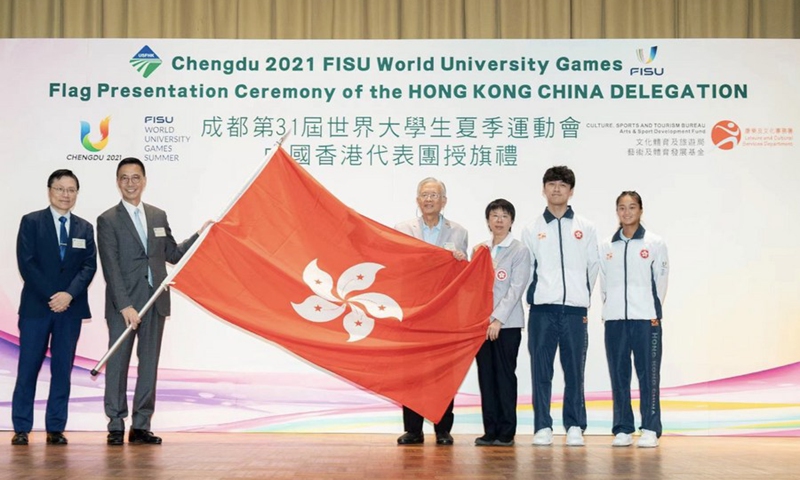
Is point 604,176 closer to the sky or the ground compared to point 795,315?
closer to the sky

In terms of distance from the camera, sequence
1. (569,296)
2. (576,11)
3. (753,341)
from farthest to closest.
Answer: (576,11) → (753,341) → (569,296)

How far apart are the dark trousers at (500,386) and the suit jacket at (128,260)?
1812 millimetres

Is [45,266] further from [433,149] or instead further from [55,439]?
[433,149]

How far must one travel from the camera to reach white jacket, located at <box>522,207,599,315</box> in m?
5.42

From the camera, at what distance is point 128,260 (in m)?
5.48

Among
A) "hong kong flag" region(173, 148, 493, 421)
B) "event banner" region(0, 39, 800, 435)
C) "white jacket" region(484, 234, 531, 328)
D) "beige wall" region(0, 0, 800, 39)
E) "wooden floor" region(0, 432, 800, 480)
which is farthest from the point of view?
"beige wall" region(0, 0, 800, 39)

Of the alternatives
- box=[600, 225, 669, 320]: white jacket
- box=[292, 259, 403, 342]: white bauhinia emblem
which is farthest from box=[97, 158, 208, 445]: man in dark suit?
box=[600, 225, 669, 320]: white jacket

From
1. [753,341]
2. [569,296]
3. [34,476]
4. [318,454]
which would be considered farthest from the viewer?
[753,341]

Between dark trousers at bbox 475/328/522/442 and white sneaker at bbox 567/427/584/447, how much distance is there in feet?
1.02

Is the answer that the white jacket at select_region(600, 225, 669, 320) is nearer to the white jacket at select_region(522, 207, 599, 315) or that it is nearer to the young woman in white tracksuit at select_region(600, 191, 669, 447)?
the young woman in white tracksuit at select_region(600, 191, 669, 447)

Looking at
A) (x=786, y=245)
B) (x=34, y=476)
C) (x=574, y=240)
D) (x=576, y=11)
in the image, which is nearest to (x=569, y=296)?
(x=574, y=240)

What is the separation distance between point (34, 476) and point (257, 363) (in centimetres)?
255

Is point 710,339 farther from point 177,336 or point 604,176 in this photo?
point 177,336

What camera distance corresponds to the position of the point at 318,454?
4.86 meters
